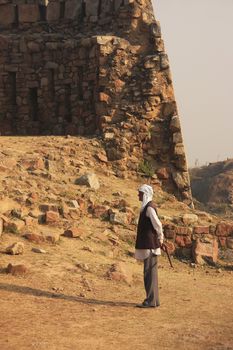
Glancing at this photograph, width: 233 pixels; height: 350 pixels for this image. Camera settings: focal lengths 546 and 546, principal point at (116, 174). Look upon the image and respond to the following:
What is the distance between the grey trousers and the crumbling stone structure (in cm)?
577

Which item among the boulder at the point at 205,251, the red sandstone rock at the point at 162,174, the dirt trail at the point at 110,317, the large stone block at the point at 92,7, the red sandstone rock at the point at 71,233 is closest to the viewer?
the dirt trail at the point at 110,317

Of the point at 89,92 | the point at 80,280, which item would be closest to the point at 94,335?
the point at 80,280

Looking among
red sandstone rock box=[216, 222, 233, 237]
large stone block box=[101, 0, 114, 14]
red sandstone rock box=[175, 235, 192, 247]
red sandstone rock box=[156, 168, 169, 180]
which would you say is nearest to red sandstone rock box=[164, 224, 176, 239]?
red sandstone rock box=[175, 235, 192, 247]

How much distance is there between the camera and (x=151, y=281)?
6699mm

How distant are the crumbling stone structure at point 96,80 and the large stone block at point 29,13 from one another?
3 centimetres

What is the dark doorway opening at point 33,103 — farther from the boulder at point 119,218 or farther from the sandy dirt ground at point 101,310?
the sandy dirt ground at point 101,310

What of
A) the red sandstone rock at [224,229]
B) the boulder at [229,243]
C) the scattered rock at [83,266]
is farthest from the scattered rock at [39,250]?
the boulder at [229,243]

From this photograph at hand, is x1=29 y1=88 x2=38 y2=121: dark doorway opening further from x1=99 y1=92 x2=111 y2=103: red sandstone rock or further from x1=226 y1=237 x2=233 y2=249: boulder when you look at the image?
x1=226 y1=237 x2=233 y2=249: boulder

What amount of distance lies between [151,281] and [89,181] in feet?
14.7

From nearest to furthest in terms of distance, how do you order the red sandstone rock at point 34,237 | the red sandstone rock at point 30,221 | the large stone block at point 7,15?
the red sandstone rock at point 34,237, the red sandstone rock at point 30,221, the large stone block at point 7,15

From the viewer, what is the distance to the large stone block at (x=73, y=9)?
47.2 ft

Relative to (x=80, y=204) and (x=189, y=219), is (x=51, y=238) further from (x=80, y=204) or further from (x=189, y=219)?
(x=189, y=219)

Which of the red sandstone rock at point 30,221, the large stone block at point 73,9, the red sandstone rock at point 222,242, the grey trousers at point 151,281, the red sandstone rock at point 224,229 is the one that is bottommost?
the grey trousers at point 151,281

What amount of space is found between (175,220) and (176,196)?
2.27 m
